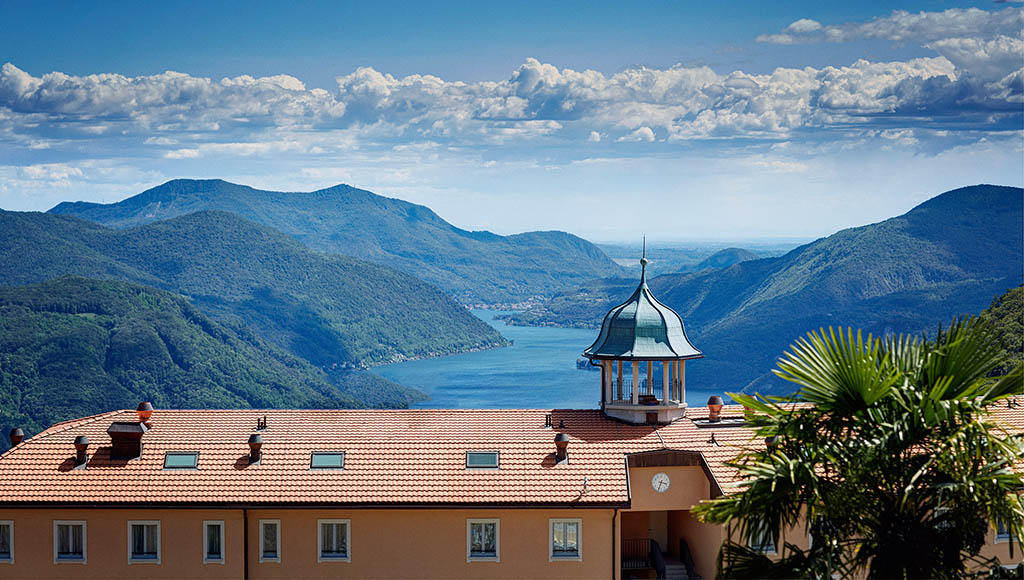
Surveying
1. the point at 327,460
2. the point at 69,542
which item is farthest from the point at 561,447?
the point at 69,542

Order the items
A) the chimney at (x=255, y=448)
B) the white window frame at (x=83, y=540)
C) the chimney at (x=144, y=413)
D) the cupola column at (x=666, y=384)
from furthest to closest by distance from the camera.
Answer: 1. the cupola column at (x=666, y=384)
2. the chimney at (x=144, y=413)
3. the chimney at (x=255, y=448)
4. the white window frame at (x=83, y=540)

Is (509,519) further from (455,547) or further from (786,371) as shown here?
(786,371)

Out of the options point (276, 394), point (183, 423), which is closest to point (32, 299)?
point (276, 394)

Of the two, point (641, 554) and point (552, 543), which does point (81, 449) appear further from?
point (641, 554)

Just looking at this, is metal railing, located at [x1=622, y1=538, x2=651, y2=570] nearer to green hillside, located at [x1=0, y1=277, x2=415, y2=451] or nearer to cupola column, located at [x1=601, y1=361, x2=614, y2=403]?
cupola column, located at [x1=601, y1=361, x2=614, y2=403]

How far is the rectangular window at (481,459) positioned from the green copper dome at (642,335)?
5653 mm

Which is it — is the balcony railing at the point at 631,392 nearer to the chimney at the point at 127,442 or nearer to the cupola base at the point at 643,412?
the cupola base at the point at 643,412

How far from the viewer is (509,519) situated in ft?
70.7

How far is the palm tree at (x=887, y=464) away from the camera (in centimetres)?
1126

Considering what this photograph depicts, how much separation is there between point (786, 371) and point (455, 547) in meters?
11.0

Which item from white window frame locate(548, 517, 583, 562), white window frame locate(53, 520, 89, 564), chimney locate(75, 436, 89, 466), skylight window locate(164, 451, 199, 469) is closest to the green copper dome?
white window frame locate(548, 517, 583, 562)

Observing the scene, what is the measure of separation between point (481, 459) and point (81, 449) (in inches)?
297

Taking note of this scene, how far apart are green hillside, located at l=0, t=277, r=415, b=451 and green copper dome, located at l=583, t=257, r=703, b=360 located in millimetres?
118249

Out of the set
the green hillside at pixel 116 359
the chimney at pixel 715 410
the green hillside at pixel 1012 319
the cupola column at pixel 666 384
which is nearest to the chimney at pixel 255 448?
the cupola column at pixel 666 384
